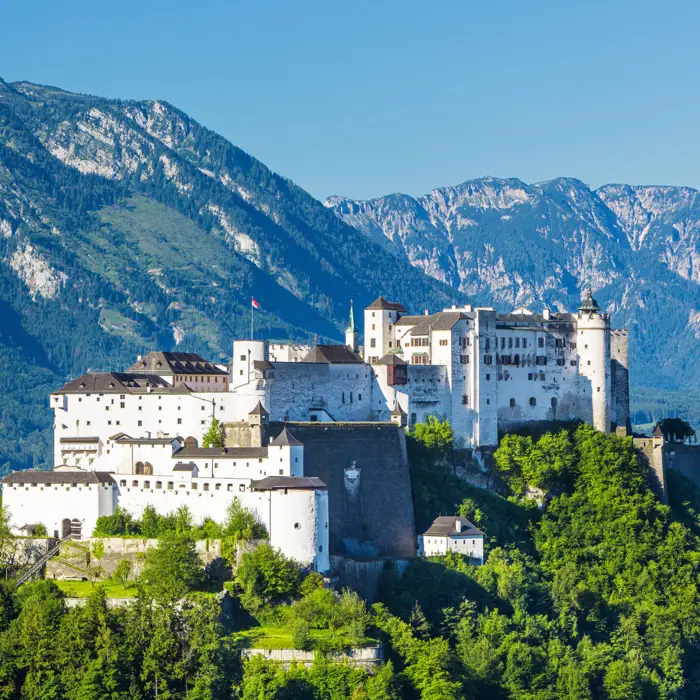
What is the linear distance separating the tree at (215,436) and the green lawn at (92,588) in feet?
45.8

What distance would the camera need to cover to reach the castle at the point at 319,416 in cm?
9025

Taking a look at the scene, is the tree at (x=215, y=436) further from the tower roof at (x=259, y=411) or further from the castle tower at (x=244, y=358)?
the castle tower at (x=244, y=358)

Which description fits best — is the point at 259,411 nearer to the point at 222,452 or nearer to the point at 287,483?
the point at 222,452

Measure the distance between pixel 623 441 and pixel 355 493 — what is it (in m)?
24.7

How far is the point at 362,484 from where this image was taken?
325 feet

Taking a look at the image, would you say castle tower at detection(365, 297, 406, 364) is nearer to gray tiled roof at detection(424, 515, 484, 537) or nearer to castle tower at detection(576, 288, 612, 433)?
castle tower at detection(576, 288, 612, 433)

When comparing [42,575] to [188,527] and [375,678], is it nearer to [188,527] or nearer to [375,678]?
[188,527]

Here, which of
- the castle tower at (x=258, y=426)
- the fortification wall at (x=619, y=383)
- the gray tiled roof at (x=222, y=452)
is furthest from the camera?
the fortification wall at (x=619, y=383)

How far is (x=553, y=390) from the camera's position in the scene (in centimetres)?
11500

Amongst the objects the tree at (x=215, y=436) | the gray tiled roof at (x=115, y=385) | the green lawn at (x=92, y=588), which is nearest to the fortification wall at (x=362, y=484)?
the tree at (x=215, y=436)

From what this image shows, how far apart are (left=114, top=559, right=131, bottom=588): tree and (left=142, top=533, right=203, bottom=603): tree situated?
4.35 ft

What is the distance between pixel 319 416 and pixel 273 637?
25.4 m

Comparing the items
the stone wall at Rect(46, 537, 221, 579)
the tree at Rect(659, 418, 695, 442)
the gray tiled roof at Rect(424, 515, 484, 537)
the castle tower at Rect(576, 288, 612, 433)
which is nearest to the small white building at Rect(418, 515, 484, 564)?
the gray tiled roof at Rect(424, 515, 484, 537)

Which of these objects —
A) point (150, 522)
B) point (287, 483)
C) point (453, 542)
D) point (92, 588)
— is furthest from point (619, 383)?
point (92, 588)
